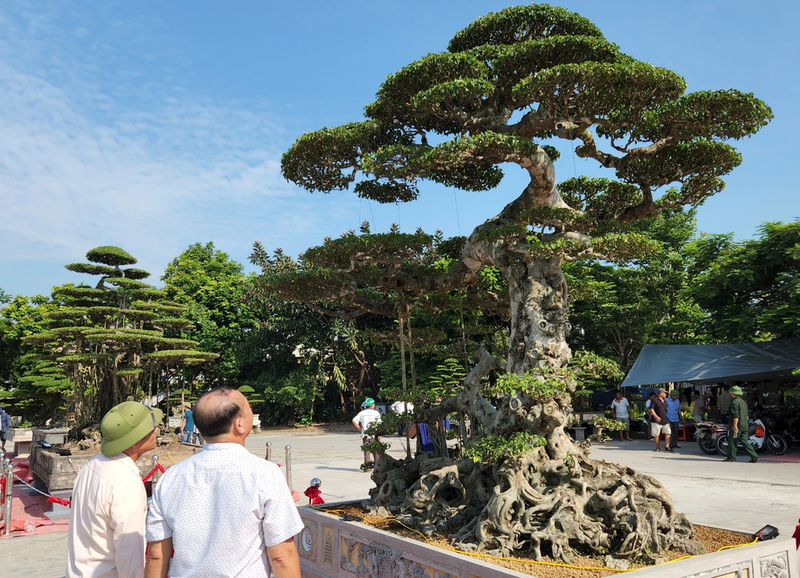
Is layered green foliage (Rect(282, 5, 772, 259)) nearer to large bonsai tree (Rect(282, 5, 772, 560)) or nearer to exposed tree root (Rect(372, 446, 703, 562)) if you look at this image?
large bonsai tree (Rect(282, 5, 772, 560))

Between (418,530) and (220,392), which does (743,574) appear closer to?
(418,530)

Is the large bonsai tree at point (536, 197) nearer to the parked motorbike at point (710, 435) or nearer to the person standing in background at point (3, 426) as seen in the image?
the parked motorbike at point (710, 435)

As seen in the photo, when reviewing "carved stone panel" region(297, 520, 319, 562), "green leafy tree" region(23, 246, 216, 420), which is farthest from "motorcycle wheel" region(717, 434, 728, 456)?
"green leafy tree" region(23, 246, 216, 420)

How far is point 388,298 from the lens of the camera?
22.7 ft

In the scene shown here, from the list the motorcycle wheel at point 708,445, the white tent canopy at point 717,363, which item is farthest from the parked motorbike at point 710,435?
the white tent canopy at point 717,363

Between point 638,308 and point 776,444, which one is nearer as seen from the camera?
point 776,444

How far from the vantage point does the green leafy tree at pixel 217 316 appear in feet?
86.9

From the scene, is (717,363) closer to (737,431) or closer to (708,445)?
(708,445)

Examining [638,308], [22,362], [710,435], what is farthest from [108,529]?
[22,362]

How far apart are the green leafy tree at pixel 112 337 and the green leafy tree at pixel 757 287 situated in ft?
41.2

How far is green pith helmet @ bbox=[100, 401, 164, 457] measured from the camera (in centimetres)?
253

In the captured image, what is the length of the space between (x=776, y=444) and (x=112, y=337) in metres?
14.1

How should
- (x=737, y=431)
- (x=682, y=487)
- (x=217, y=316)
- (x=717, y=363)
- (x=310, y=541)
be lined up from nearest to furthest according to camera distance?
(x=310, y=541) → (x=682, y=487) → (x=737, y=431) → (x=717, y=363) → (x=217, y=316)

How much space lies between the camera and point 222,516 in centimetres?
194
